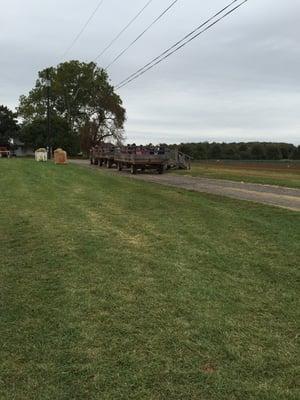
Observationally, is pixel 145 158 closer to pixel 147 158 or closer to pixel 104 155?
pixel 147 158

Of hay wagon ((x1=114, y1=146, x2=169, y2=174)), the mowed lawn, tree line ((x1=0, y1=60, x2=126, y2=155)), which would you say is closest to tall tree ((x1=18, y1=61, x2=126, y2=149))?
tree line ((x1=0, y1=60, x2=126, y2=155))

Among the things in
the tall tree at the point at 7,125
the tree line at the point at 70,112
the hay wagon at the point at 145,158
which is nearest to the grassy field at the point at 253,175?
the hay wagon at the point at 145,158

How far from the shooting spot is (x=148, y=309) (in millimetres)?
5363

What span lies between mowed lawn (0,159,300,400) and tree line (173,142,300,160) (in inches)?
2891

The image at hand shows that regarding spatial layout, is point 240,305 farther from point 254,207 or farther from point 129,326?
point 254,207

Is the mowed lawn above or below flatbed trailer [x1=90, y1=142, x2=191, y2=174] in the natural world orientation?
above

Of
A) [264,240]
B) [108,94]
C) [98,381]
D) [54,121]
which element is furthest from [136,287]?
[108,94]

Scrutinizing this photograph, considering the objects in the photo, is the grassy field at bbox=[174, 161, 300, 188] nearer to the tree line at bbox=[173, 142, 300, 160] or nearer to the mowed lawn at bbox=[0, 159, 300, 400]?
the mowed lawn at bbox=[0, 159, 300, 400]

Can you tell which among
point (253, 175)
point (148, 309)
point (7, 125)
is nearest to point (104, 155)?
point (253, 175)

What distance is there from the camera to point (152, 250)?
25.5 ft

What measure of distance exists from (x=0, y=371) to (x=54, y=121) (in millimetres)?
73885

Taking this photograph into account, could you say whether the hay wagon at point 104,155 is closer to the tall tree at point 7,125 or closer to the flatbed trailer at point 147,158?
the flatbed trailer at point 147,158

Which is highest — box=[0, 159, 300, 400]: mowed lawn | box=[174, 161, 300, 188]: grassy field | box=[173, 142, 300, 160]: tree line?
box=[0, 159, 300, 400]: mowed lawn

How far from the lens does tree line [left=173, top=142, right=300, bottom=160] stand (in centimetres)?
8481
